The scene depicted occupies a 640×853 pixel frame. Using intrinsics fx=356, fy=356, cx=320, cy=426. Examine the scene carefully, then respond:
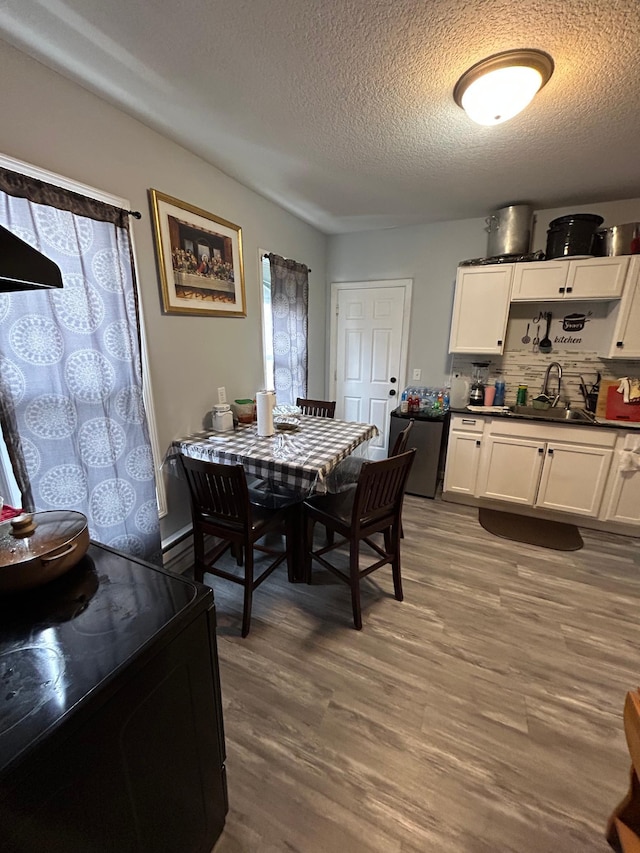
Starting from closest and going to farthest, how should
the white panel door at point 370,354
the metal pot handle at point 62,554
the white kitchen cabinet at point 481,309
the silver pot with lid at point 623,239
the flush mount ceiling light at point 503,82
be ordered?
the metal pot handle at point 62,554 → the flush mount ceiling light at point 503,82 → the silver pot with lid at point 623,239 → the white kitchen cabinet at point 481,309 → the white panel door at point 370,354

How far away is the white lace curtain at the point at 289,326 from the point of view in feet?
10.1

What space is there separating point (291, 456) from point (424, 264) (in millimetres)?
2659

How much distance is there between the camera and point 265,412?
2.32 m

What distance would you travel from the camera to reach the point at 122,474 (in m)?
1.88

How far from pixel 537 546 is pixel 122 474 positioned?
2.87 metres

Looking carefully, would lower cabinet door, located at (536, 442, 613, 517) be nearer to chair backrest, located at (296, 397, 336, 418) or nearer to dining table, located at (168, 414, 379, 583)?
dining table, located at (168, 414, 379, 583)

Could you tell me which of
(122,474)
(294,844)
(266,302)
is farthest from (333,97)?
(294,844)

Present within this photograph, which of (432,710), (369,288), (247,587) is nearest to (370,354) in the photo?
(369,288)

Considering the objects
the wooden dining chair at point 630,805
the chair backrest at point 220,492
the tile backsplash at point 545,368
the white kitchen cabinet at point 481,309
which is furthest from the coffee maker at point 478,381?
the wooden dining chair at point 630,805

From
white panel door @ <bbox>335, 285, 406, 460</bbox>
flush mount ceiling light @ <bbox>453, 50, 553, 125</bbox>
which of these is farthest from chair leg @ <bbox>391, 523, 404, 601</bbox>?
flush mount ceiling light @ <bbox>453, 50, 553, 125</bbox>

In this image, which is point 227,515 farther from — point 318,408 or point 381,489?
point 318,408

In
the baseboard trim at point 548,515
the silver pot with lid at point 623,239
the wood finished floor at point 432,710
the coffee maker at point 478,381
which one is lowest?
the wood finished floor at point 432,710

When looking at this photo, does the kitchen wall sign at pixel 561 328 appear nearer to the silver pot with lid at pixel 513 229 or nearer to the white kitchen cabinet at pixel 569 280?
the white kitchen cabinet at pixel 569 280

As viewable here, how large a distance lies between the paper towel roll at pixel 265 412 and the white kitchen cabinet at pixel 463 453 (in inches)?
67.4
